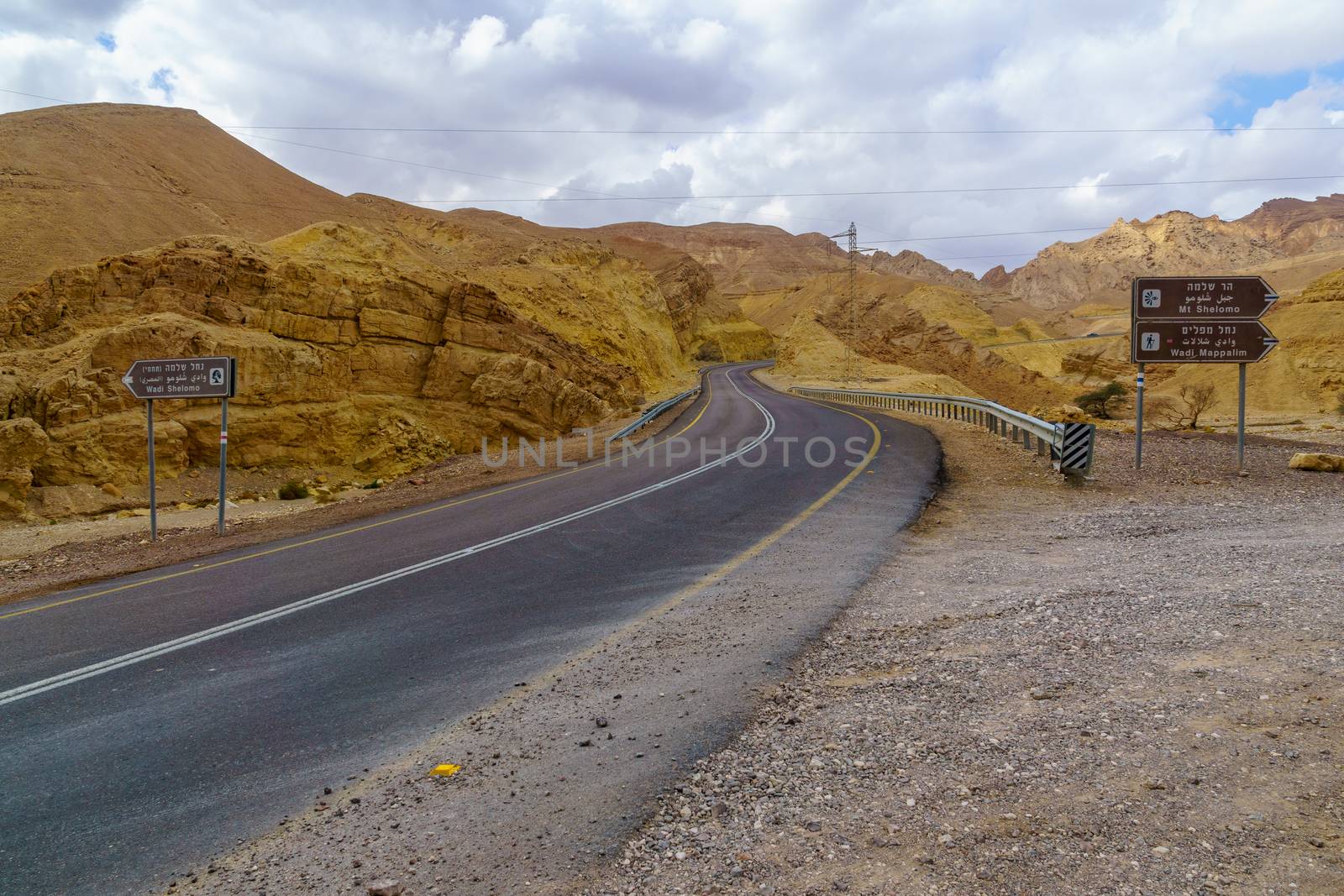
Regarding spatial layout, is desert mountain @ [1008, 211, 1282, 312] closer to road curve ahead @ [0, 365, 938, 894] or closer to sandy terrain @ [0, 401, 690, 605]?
sandy terrain @ [0, 401, 690, 605]

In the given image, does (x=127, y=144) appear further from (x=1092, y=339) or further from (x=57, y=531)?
(x=1092, y=339)

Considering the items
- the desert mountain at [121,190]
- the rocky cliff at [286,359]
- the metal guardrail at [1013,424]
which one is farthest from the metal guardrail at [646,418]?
the desert mountain at [121,190]

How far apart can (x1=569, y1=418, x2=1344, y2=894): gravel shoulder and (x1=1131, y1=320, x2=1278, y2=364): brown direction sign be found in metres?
7.26

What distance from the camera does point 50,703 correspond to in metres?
5.16

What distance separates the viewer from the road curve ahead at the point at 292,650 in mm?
3732

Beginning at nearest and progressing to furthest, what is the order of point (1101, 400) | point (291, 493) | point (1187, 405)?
point (291, 493) → point (1187, 405) → point (1101, 400)

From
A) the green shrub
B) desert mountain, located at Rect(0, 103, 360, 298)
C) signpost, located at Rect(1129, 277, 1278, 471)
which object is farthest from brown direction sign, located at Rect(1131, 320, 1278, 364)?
desert mountain, located at Rect(0, 103, 360, 298)

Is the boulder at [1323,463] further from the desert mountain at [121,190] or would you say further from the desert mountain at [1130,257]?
the desert mountain at [1130,257]

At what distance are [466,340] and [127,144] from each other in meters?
33.2

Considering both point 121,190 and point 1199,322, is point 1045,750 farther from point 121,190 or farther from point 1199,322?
point 121,190

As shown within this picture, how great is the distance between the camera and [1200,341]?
13578mm

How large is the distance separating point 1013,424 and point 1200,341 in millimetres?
4638

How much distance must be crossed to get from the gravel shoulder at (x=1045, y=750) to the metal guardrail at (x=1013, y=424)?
5.53 meters

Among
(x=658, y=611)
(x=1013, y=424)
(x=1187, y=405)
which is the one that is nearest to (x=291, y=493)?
(x=658, y=611)
